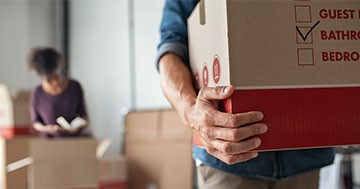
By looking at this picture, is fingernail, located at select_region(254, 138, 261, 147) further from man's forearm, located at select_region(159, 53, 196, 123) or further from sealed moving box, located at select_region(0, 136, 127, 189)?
sealed moving box, located at select_region(0, 136, 127, 189)

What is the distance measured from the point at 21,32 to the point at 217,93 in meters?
3.87

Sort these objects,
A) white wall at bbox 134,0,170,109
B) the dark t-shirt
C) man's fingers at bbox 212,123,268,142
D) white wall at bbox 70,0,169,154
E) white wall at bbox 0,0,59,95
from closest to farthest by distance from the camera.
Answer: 1. man's fingers at bbox 212,123,268,142
2. the dark t-shirt
3. white wall at bbox 134,0,170,109
4. white wall at bbox 70,0,169,154
5. white wall at bbox 0,0,59,95

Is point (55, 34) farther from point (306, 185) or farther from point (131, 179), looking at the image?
point (306, 185)

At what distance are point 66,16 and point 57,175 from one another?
8.54 feet

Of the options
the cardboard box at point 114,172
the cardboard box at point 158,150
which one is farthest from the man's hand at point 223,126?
the cardboard box at point 114,172

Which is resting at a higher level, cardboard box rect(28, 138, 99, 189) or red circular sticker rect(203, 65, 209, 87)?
red circular sticker rect(203, 65, 209, 87)

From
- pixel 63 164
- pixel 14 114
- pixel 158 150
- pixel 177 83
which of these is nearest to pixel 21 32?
pixel 158 150

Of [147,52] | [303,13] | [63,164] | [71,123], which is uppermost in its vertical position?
[147,52]

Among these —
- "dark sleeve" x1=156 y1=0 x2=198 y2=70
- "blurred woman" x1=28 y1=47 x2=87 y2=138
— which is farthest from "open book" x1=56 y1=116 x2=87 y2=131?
"dark sleeve" x1=156 y1=0 x2=198 y2=70

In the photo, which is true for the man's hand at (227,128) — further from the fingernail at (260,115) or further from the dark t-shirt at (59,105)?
the dark t-shirt at (59,105)

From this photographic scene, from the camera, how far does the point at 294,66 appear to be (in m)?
0.73

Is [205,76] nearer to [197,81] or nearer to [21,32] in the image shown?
[197,81]

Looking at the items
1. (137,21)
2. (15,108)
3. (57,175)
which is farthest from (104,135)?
(57,175)

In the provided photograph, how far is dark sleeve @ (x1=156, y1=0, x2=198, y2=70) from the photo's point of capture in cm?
102
